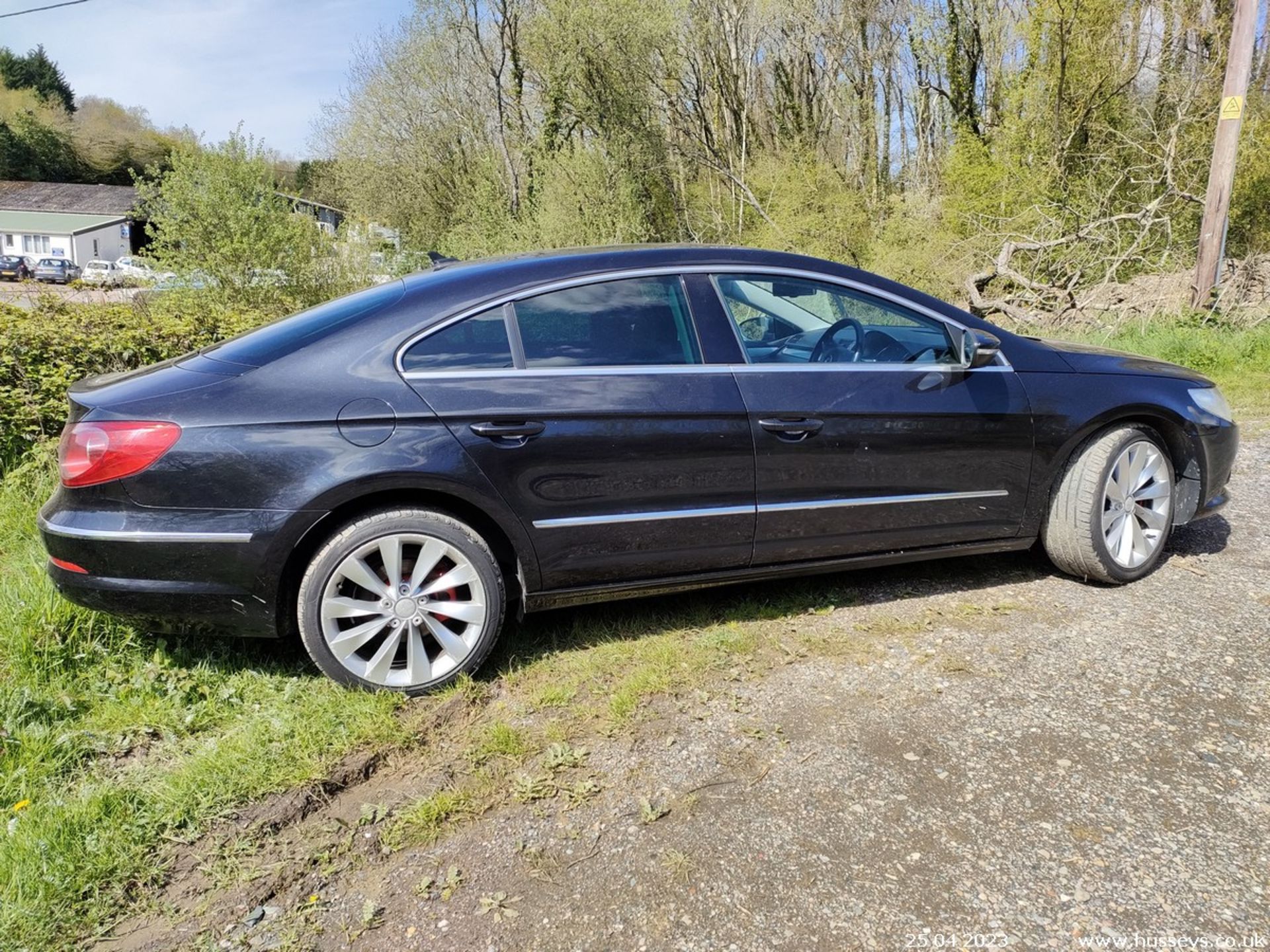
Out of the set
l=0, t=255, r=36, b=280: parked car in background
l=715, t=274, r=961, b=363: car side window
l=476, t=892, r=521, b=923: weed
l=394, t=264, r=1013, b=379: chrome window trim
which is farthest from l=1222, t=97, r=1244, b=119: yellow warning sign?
l=0, t=255, r=36, b=280: parked car in background

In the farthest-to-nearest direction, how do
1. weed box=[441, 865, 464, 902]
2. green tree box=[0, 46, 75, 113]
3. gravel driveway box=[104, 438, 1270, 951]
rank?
green tree box=[0, 46, 75, 113] < weed box=[441, 865, 464, 902] < gravel driveway box=[104, 438, 1270, 951]

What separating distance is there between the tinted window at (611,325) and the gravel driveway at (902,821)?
126 cm

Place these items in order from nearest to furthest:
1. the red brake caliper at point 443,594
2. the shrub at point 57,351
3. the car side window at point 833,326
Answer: the red brake caliper at point 443,594 < the car side window at point 833,326 < the shrub at point 57,351

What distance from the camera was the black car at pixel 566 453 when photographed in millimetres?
2760

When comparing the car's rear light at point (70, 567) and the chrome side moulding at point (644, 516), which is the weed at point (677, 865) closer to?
the chrome side moulding at point (644, 516)

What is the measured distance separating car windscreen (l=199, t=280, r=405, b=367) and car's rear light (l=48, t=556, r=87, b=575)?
846 millimetres

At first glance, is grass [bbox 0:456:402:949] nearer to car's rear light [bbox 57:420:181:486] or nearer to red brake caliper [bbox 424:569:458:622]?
red brake caliper [bbox 424:569:458:622]

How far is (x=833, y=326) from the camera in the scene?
368 centimetres

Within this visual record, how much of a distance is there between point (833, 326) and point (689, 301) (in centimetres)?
78

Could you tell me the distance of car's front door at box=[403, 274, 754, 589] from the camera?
2.94 m

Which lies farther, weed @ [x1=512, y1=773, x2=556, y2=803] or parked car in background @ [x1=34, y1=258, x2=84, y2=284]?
parked car in background @ [x1=34, y1=258, x2=84, y2=284]

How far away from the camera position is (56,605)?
3.28m

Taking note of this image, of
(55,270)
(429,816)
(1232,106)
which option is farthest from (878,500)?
(55,270)

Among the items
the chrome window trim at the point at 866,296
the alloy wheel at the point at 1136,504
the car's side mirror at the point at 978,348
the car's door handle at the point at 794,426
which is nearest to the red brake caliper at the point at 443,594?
the car's door handle at the point at 794,426
